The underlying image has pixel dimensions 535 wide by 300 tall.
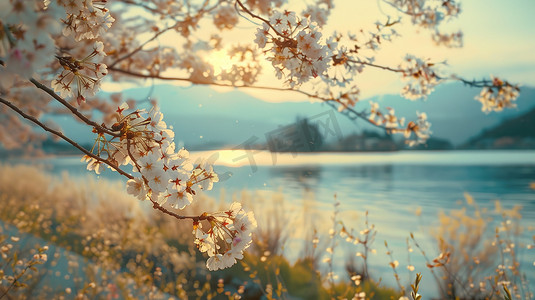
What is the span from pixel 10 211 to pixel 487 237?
659 cm

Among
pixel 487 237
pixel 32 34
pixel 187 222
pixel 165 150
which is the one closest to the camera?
pixel 32 34

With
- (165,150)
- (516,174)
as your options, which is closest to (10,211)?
(165,150)

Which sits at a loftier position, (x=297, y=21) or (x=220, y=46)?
(x=220, y=46)

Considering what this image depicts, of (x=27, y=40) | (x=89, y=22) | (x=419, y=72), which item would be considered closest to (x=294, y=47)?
(x=89, y=22)

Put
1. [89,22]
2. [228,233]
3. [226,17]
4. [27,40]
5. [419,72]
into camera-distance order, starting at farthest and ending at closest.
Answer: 1. [226,17]
2. [419,72]
3. [89,22]
4. [228,233]
5. [27,40]

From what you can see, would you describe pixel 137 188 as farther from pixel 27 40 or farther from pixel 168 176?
pixel 27 40

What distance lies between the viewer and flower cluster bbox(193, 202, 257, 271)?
1392 mm

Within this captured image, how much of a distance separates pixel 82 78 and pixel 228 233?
0.70m

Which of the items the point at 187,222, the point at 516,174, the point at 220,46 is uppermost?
the point at 220,46

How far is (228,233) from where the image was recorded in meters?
1.40

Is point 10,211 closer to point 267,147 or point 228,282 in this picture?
point 228,282

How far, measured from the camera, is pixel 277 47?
1805 millimetres

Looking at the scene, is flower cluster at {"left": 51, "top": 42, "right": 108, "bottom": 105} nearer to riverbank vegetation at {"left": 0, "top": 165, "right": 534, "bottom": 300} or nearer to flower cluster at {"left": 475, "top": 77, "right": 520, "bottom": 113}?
riverbank vegetation at {"left": 0, "top": 165, "right": 534, "bottom": 300}

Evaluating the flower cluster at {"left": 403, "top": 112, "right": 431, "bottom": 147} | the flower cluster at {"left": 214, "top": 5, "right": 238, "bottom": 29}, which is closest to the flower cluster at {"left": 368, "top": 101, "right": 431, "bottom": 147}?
the flower cluster at {"left": 403, "top": 112, "right": 431, "bottom": 147}
